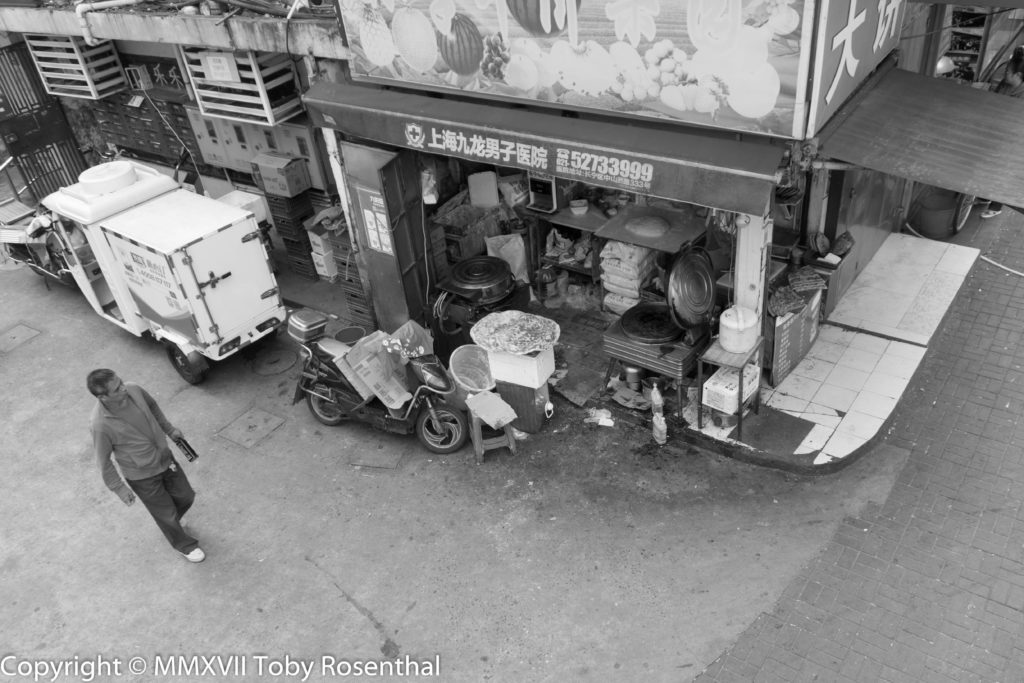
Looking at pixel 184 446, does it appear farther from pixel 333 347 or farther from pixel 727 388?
pixel 727 388

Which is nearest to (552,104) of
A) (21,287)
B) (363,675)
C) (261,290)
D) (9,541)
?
A: (261,290)

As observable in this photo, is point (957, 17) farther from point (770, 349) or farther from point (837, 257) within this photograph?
point (770, 349)

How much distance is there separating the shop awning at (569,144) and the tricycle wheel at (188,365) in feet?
11.4

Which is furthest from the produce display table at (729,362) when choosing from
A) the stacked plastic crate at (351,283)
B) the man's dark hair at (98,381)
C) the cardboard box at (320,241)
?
the cardboard box at (320,241)

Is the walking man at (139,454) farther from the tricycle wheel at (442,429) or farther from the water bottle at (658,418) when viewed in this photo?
the water bottle at (658,418)

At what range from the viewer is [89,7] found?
10.6 m

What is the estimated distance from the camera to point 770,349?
8.09 meters

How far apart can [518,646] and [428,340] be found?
373cm

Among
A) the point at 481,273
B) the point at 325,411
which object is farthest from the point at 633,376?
the point at 325,411

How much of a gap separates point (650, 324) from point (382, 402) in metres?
3.06

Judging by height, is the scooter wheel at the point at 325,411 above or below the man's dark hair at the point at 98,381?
below

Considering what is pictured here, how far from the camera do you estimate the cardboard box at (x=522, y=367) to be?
7.82 meters

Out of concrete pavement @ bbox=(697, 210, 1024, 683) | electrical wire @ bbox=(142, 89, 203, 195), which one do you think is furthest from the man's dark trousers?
electrical wire @ bbox=(142, 89, 203, 195)

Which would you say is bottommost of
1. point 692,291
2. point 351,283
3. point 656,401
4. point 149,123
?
point 656,401
